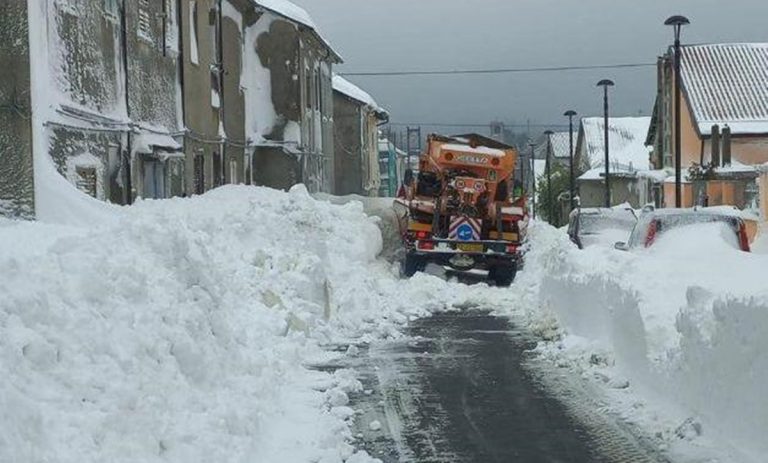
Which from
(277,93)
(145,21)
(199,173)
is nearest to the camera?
(145,21)

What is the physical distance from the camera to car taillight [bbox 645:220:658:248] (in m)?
17.2

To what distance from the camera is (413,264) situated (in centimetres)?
2348

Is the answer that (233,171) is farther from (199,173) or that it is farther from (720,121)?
(720,121)

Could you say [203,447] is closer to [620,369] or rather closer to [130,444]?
[130,444]

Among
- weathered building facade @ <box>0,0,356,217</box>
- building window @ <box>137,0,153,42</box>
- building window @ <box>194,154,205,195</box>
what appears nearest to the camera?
weathered building facade @ <box>0,0,356,217</box>

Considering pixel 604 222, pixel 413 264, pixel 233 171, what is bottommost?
pixel 413 264

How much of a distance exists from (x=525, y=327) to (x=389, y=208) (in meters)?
11.7

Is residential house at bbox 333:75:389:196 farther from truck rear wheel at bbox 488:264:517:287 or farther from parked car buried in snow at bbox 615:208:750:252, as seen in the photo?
parked car buried in snow at bbox 615:208:750:252

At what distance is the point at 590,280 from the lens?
13477mm

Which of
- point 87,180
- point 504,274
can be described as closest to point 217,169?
point 504,274

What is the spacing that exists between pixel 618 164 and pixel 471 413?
61289 millimetres

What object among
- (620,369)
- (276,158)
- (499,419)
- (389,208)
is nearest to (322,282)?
(620,369)

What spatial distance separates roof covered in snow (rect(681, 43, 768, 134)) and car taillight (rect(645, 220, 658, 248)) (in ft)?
89.8

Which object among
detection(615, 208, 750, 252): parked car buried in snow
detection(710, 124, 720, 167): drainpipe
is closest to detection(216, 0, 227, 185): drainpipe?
detection(615, 208, 750, 252): parked car buried in snow
